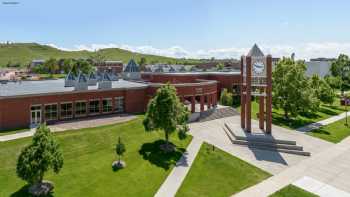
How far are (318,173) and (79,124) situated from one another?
25.6 metres

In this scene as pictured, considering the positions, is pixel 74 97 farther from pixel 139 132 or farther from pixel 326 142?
pixel 326 142

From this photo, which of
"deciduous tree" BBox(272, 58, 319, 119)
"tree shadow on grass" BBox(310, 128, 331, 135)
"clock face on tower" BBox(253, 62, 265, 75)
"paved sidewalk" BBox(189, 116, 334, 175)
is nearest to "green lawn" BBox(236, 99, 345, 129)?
"deciduous tree" BBox(272, 58, 319, 119)

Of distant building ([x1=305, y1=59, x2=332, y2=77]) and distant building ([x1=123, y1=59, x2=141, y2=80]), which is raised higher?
distant building ([x1=305, y1=59, x2=332, y2=77])

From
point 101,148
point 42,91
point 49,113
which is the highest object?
point 42,91

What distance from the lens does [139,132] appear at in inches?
1210

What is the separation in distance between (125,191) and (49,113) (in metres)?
19.2

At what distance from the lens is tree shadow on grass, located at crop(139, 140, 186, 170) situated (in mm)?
23953

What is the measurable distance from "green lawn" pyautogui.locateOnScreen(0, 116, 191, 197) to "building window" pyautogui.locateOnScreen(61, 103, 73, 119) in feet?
23.9

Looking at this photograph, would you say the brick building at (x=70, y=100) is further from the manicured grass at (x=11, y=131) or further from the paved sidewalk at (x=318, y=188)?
the paved sidewalk at (x=318, y=188)

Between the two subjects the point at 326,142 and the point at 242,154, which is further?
the point at 326,142

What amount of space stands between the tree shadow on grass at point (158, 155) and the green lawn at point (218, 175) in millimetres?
2018

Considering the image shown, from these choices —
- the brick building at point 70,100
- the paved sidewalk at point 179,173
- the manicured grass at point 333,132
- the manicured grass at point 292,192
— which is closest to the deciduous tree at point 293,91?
the manicured grass at point 333,132

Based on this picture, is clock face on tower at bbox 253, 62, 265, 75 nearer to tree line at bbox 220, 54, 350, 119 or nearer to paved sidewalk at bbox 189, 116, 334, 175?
paved sidewalk at bbox 189, 116, 334, 175

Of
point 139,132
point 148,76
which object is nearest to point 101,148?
point 139,132
